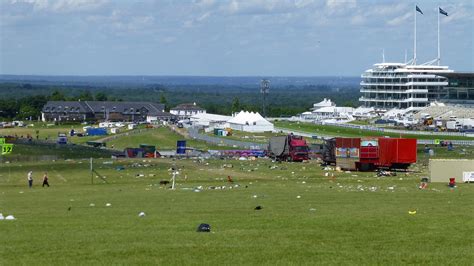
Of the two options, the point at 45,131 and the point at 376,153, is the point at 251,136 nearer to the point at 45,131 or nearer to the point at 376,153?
the point at 45,131

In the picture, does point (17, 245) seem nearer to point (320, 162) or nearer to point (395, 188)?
point (395, 188)

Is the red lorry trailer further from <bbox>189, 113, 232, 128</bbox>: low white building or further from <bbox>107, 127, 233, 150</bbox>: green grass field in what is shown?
<bbox>189, 113, 232, 128</bbox>: low white building

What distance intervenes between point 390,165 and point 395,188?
16207 millimetres

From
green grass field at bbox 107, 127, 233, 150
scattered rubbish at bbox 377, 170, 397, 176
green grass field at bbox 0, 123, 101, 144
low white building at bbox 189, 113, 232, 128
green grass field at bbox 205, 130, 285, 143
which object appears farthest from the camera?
low white building at bbox 189, 113, 232, 128

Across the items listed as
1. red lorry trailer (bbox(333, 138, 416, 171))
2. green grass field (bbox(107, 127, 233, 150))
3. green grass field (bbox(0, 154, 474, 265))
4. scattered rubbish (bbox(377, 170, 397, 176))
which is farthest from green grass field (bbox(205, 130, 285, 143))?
green grass field (bbox(0, 154, 474, 265))

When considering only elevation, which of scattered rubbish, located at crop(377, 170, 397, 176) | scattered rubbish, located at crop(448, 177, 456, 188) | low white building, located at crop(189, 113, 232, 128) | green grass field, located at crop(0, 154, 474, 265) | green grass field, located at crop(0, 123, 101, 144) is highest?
green grass field, located at crop(0, 154, 474, 265)

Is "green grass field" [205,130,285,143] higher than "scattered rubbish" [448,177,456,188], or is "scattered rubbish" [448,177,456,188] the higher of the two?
"scattered rubbish" [448,177,456,188]

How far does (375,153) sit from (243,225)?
34.5m

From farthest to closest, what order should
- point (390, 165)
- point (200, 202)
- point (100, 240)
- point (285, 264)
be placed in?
1. point (390, 165)
2. point (200, 202)
3. point (100, 240)
4. point (285, 264)

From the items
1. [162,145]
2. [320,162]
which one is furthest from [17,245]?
[162,145]

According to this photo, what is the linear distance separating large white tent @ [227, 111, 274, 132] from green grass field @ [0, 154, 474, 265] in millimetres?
90868

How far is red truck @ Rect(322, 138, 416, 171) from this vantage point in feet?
180

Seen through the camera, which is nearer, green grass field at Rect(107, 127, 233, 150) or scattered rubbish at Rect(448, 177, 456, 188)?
scattered rubbish at Rect(448, 177, 456, 188)

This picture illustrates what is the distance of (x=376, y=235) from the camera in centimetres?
2045
